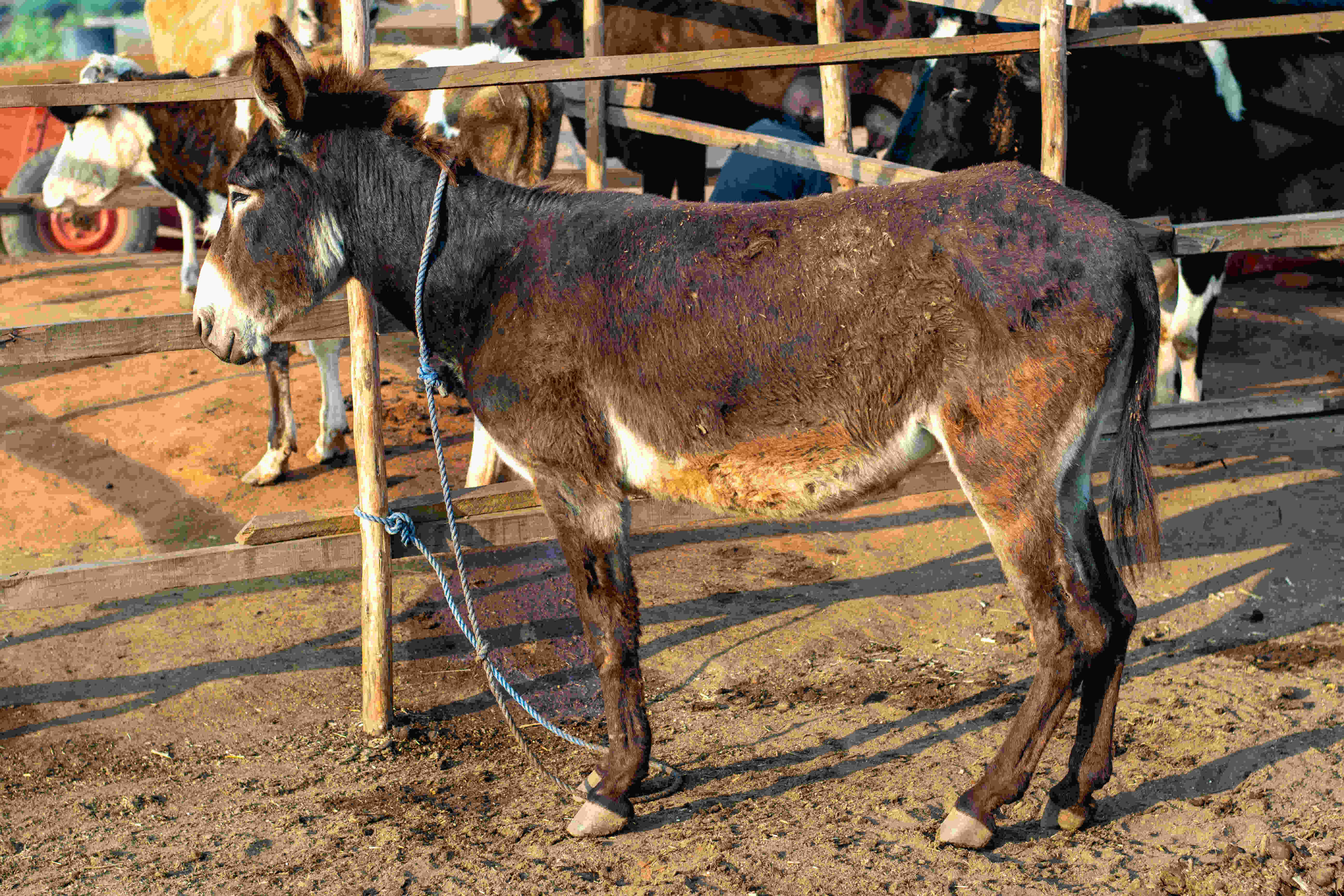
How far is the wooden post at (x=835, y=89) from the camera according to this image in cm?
531

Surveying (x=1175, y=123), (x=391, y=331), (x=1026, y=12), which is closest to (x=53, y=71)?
(x=391, y=331)

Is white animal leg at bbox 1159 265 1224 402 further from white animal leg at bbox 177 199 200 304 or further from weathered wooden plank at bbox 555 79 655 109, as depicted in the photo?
white animal leg at bbox 177 199 200 304

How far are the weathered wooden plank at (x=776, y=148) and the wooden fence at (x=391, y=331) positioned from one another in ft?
0.18

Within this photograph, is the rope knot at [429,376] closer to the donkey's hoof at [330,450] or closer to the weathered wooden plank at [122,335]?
the weathered wooden plank at [122,335]

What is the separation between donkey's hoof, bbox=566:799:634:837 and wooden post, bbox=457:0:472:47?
5727mm

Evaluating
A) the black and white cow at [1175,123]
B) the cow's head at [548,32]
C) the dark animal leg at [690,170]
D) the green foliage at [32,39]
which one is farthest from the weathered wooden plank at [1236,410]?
the green foliage at [32,39]

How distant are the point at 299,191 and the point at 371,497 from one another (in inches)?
45.0

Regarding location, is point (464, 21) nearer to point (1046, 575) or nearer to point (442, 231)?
point (442, 231)

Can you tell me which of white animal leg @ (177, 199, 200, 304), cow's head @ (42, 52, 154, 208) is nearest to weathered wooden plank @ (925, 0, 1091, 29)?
cow's head @ (42, 52, 154, 208)

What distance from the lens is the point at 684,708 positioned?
4.21 metres

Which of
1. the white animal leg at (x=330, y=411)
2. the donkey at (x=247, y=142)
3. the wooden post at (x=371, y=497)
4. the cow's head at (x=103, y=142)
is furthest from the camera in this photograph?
the cow's head at (x=103, y=142)

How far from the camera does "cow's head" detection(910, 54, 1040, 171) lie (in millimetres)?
6254

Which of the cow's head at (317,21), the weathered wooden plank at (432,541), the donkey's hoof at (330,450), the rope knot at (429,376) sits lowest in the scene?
the donkey's hoof at (330,450)

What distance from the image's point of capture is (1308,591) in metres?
4.84
